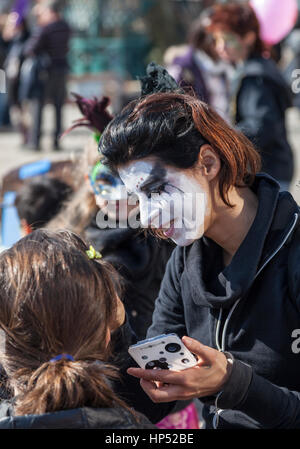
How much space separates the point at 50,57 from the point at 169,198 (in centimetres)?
705

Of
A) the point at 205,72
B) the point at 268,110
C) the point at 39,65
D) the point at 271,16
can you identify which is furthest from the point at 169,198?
the point at 39,65

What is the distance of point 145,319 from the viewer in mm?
2568

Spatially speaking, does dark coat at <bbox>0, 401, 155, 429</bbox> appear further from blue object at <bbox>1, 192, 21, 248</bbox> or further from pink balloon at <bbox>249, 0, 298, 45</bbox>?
pink balloon at <bbox>249, 0, 298, 45</bbox>

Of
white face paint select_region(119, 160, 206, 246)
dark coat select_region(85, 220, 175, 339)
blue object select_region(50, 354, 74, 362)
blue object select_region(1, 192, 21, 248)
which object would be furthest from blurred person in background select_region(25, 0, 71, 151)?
blue object select_region(50, 354, 74, 362)

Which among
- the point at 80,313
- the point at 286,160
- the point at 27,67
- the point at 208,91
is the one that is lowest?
the point at 80,313

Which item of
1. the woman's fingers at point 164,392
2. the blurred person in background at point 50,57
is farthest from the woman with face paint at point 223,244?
the blurred person in background at point 50,57

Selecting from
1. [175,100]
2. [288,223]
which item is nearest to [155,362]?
[288,223]

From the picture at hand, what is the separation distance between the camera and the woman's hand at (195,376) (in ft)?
5.09

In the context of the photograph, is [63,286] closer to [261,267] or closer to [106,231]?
[261,267]

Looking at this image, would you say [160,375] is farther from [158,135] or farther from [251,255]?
[158,135]

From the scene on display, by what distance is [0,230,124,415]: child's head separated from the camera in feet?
4.69

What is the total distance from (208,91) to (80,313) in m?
4.65

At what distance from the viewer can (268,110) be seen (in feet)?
12.3

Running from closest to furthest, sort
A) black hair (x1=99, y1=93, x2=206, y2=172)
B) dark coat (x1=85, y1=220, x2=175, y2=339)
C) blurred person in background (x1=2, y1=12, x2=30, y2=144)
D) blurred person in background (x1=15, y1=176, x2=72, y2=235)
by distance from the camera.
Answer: black hair (x1=99, y1=93, x2=206, y2=172)
dark coat (x1=85, y1=220, x2=175, y2=339)
blurred person in background (x1=15, y1=176, x2=72, y2=235)
blurred person in background (x1=2, y1=12, x2=30, y2=144)
